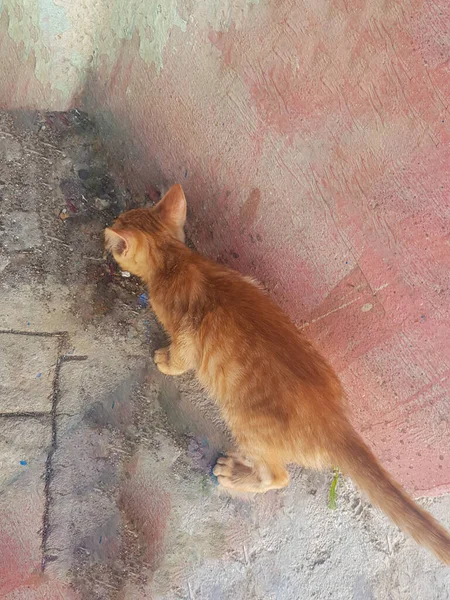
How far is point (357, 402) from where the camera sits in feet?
6.88

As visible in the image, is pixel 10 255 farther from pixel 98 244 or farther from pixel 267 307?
pixel 267 307

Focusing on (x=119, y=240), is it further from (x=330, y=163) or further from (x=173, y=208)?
(x=330, y=163)

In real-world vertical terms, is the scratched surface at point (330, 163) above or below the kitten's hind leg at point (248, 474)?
above

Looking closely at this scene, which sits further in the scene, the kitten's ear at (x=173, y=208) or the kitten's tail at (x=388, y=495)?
the kitten's ear at (x=173, y=208)

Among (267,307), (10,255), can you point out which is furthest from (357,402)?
(10,255)

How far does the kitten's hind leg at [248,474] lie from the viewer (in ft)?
6.38

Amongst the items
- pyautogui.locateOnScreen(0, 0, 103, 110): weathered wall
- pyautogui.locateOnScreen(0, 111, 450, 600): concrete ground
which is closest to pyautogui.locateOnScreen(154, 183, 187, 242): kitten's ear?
pyautogui.locateOnScreen(0, 111, 450, 600): concrete ground

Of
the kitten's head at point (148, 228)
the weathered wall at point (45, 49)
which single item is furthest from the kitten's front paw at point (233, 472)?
the weathered wall at point (45, 49)

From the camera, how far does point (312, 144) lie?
1.83 m

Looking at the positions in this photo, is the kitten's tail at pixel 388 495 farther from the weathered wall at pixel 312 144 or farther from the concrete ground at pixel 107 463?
the concrete ground at pixel 107 463

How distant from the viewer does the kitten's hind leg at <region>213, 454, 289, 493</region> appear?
1.94 m

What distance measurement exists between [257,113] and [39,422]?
174 centimetres

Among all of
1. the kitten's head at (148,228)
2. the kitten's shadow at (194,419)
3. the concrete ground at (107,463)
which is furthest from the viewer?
the kitten's shadow at (194,419)

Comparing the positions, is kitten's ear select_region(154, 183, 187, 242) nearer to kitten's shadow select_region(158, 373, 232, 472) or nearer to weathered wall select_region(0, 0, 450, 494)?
weathered wall select_region(0, 0, 450, 494)
